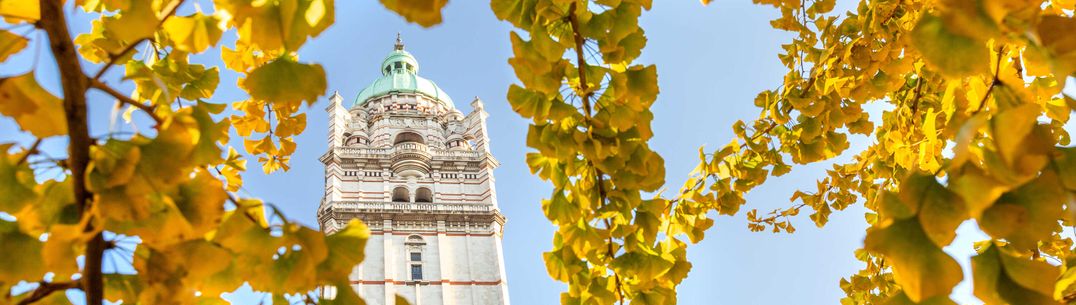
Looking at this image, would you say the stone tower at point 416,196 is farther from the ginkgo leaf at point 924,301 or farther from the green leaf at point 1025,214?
Answer: the green leaf at point 1025,214

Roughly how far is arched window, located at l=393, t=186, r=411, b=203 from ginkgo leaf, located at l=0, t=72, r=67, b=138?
75.5ft

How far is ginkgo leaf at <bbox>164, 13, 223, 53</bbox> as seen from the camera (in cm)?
100

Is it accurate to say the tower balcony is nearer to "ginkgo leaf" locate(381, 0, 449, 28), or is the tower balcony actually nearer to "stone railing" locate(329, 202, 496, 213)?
"stone railing" locate(329, 202, 496, 213)

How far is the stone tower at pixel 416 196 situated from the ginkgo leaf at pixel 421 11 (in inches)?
716

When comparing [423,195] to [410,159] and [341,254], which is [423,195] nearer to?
[410,159]

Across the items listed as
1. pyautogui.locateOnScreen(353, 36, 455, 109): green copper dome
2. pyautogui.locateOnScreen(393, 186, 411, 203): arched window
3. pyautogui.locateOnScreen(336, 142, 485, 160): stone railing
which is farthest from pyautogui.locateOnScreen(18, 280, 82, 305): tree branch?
pyautogui.locateOnScreen(353, 36, 455, 109): green copper dome

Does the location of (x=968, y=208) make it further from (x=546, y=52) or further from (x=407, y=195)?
(x=407, y=195)

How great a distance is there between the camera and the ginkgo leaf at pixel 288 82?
1.01 metres

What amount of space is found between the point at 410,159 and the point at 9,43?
23456mm

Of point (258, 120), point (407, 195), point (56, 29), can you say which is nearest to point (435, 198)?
point (407, 195)

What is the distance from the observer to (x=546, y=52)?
139 cm

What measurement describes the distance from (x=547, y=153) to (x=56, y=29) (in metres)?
0.90

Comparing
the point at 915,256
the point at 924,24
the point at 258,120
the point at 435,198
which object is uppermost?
the point at 435,198

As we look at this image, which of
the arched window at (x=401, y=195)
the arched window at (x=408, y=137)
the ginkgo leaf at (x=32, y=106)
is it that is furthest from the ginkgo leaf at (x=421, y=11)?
the arched window at (x=408, y=137)
